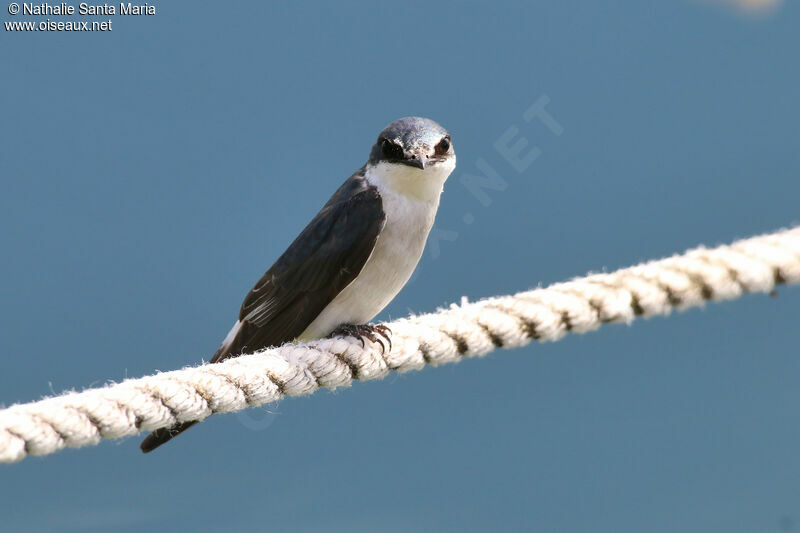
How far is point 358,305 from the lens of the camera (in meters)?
2.34

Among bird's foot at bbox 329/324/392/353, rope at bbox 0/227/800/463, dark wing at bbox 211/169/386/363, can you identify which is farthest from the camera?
dark wing at bbox 211/169/386/363

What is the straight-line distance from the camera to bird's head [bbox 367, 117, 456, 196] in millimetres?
2371

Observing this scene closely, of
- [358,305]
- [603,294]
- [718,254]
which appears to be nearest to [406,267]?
[358,305]

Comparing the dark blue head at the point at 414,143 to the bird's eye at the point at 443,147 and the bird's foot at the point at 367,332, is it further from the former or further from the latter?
the bird's foot at the point at 367,332

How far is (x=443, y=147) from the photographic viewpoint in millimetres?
2412

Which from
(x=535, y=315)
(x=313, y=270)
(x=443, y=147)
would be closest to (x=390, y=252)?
(x=313, y=270)

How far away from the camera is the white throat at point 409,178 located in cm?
239

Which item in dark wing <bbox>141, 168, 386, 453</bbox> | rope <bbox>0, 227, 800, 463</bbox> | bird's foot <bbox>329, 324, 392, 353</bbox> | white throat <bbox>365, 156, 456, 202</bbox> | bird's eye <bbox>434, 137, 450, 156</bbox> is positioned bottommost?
rope <bbox>0, 227, 800, 463</bbox>

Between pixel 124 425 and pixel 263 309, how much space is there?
0.88m

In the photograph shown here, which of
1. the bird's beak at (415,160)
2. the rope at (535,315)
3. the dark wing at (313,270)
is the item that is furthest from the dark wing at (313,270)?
the rope at (535,315)

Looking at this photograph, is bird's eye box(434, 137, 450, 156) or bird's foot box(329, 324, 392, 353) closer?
bird's foot box(329, 324, 392, 353)

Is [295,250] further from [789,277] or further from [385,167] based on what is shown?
[789,277]

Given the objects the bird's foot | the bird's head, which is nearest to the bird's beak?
the bird's head

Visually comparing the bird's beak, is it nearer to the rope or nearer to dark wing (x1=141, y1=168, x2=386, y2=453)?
dark wing (x1=141, y1=168, x2=386, y2=453)
